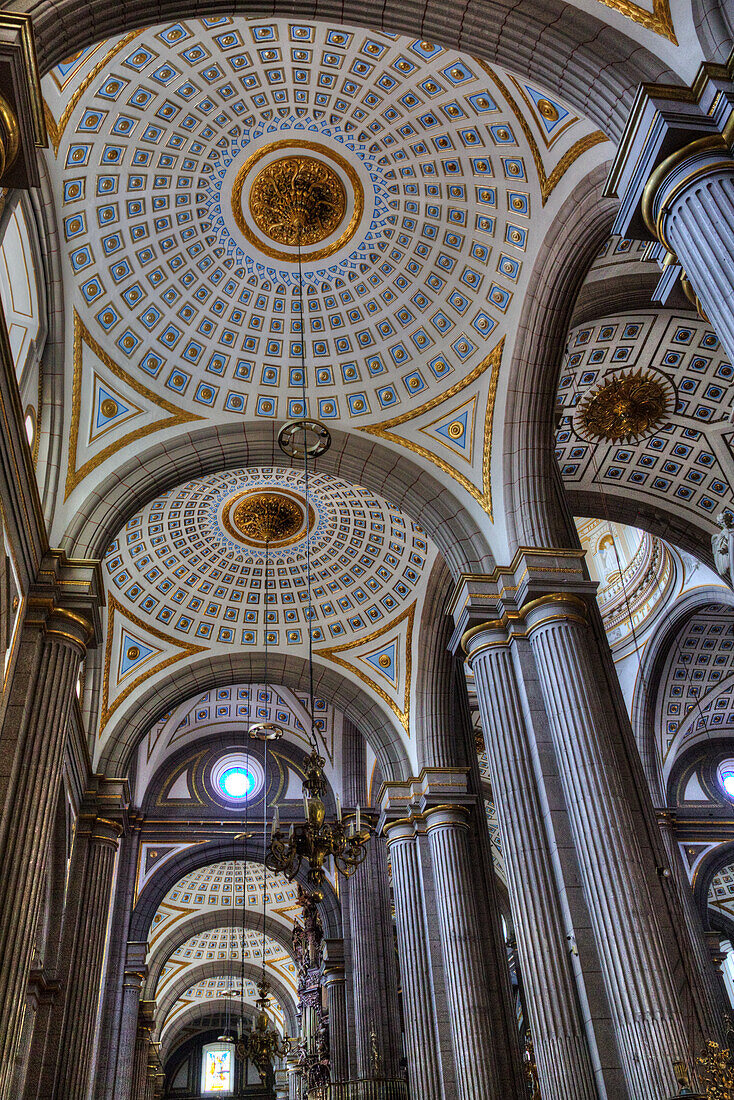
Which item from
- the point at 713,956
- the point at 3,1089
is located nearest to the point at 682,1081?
the point at 3,1089

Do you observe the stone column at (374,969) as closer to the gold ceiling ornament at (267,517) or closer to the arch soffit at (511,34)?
the gold ceiling ornament at (267,517)

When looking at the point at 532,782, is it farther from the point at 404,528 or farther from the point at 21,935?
the point at 404,528

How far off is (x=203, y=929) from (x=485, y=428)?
22633 mm

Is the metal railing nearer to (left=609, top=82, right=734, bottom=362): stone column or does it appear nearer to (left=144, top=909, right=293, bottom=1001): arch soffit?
(left=144, top=909, right=293, bottom=1001): arch soffit

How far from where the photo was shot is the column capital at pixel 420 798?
52.4ft

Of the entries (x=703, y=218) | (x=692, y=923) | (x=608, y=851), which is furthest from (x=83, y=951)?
(x=703, y=218)

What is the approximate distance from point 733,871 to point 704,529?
13325mm

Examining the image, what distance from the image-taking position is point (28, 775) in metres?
10.2

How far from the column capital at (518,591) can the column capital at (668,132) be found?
4.90 meters

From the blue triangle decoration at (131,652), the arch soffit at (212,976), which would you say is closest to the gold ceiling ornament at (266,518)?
the blue triangle decoration at (131,652)

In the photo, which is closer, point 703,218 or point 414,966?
point 703,218

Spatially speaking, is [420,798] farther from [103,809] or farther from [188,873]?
[188,873]

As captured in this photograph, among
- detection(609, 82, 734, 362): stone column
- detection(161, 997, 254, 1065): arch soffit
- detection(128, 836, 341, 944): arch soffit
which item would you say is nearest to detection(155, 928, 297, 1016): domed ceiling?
detection(161, 997, 254, 1065): arch soffit

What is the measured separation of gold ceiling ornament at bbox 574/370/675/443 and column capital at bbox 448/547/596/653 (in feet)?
14.7
